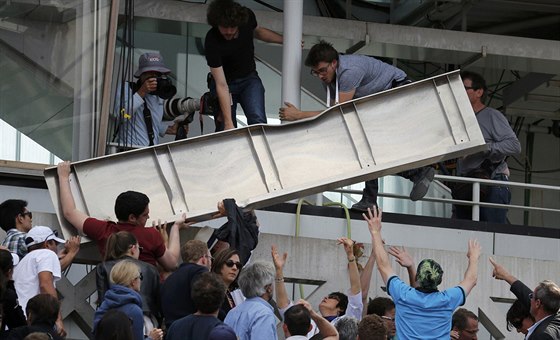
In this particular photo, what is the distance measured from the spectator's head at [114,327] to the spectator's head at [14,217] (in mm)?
3212

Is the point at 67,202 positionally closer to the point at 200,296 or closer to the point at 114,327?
the point at 200,296

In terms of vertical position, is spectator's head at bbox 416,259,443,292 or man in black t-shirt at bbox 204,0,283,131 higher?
man in black t-shirt at bbox 204,0,283,131

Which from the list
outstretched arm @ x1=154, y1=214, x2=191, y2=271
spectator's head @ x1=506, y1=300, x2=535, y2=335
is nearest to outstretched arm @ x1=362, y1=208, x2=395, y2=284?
spectator's head @ x1=506, y1=300, x2=535, y2=335

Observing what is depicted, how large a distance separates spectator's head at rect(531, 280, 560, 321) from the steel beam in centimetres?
333

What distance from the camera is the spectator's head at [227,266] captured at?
12.7 meters

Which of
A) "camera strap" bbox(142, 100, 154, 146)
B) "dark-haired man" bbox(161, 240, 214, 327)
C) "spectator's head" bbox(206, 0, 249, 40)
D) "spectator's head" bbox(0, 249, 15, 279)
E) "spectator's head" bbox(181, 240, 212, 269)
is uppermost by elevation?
"spectator's head" bbox(206, 0, 249, 40)

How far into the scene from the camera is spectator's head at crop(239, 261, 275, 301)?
1232cm

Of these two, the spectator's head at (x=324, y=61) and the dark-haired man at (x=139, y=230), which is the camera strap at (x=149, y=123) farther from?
the dark-haired man at (x=139, y=230)

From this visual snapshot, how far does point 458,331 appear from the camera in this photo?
527 inches

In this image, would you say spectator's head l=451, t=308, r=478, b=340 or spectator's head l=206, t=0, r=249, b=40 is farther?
spectator's head l=206, t=0, r=249, b=40

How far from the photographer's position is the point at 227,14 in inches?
635

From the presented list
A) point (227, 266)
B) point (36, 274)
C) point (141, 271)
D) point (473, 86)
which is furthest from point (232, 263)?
point (473, 86)

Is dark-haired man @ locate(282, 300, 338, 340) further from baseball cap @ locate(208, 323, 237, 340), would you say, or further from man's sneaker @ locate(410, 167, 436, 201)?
man's sneaker @ locate(410, 167, 436, 201)

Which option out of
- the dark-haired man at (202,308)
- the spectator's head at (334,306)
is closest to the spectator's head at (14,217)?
the spectator's head at (334,306)
